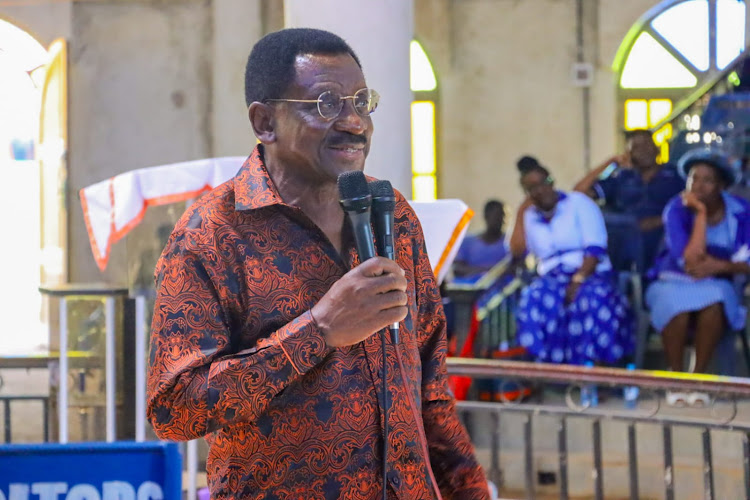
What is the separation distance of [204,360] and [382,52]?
126 inches

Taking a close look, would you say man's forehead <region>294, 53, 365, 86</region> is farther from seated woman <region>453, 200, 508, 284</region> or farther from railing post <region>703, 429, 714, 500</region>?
seated woman <region>453, 200, 508, 284</region>

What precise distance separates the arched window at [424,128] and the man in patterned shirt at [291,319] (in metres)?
11.2

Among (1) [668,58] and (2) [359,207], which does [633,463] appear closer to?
(2) [359,207]

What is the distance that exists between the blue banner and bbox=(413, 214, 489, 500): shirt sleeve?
477mm

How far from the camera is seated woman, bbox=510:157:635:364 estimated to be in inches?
263

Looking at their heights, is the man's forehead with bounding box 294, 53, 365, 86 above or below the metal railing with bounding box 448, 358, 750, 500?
above

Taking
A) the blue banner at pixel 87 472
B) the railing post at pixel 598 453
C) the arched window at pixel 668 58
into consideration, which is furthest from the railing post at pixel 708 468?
the arched window at pixel 668 58

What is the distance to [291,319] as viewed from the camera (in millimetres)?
1779

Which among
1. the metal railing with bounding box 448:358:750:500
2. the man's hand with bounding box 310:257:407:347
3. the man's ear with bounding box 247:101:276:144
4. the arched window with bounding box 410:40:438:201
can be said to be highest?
the arched window with bounding box 410:40:438:201

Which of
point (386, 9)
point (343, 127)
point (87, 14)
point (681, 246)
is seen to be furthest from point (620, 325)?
point (87, 14)

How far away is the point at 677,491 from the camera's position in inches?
260

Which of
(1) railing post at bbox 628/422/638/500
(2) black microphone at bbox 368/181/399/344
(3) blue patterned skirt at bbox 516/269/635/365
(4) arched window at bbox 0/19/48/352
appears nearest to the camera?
(2) black microphone at bbox 368/181/399/344

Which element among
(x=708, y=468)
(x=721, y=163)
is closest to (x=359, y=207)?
(x=708, y=468)

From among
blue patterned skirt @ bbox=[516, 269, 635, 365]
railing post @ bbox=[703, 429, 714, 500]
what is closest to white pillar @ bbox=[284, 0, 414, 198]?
railing post @ bbox=[703, 429, 714, 500]
